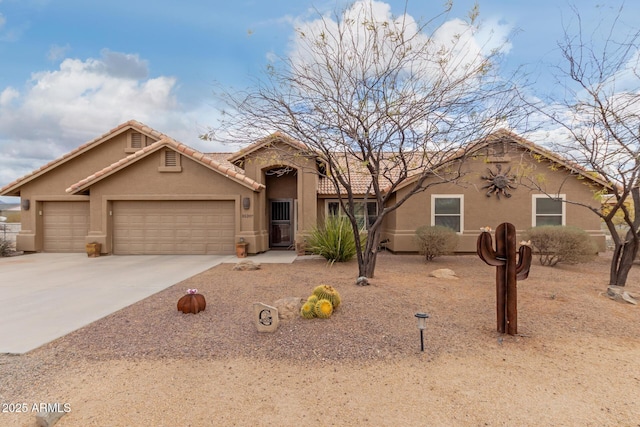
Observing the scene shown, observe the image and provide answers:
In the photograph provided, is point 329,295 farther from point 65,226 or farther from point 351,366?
point 65,226

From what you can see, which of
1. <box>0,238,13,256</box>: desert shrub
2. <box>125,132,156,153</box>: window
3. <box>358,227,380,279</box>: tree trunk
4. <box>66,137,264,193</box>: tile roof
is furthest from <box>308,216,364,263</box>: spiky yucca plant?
<box>0,238,13,256</box>: desert shrub

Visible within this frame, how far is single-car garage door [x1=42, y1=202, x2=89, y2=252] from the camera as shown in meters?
14.4

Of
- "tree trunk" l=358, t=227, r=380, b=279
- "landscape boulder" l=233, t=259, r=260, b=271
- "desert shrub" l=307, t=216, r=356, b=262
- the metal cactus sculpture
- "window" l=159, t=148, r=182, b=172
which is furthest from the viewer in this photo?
"window" l=159, t=148, r=182, b=172

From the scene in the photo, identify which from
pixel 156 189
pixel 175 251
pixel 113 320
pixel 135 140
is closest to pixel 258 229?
pixel 175 251

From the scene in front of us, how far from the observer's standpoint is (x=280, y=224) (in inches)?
614

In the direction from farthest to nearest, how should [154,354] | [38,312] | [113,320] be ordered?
1. [38,312]
2. [113,320]
3. [154,354]

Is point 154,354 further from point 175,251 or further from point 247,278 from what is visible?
point 175,251

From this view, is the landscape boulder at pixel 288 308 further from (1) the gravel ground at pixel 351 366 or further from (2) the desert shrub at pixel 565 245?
(2) the desert shrub at pixel 565 245

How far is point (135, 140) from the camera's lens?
1547 cm

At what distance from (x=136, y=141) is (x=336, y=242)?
36.3 feet

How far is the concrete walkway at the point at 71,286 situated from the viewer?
5.00 metres

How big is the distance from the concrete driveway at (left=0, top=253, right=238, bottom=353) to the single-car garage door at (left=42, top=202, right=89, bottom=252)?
4.06 ft

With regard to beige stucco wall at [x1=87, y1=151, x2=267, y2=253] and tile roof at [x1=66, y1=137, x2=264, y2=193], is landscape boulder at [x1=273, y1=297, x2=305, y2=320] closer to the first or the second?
beige stucco wall at [x1=87, y1=151, x2=267, y2=253]

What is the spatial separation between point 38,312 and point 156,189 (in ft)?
27.0
